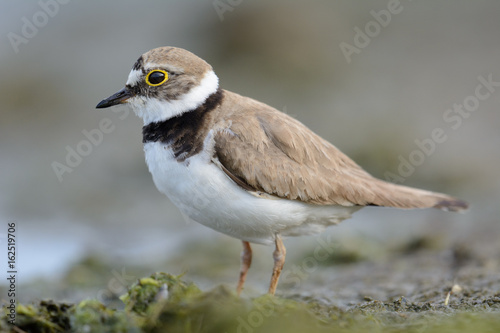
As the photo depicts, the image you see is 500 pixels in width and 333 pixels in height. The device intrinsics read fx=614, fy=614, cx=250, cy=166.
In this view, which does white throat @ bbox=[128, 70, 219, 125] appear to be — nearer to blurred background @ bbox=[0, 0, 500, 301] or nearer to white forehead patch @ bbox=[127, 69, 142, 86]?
white forehead patch @ bbox=[127, 69, 142, 86]

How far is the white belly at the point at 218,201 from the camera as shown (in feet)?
17.0

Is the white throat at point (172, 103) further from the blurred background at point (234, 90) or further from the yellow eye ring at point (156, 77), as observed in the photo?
the blurred background at point (234, 90)

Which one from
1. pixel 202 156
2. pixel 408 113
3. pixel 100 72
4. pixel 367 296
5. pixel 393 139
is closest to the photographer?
pixel 202 156

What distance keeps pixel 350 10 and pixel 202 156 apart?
10.5m

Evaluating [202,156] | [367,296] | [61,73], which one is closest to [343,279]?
[367,296]

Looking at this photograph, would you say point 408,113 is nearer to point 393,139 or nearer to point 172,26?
point 393,139

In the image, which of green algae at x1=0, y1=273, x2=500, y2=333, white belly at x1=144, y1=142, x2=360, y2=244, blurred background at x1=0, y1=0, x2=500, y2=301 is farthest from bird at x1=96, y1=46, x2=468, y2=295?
blurred background at x1=0, y1=0, x2=500, y2=301

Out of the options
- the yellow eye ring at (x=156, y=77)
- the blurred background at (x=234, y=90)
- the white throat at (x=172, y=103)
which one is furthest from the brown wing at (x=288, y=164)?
the blurred background at (x=234, y=90)

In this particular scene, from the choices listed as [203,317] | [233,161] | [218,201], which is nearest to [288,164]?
[233,161]

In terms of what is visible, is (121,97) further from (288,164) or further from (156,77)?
(288,164)

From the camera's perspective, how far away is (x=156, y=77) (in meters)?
5.59

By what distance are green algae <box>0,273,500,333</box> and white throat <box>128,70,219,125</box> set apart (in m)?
1.63

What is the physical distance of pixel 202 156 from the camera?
5203 millimetres

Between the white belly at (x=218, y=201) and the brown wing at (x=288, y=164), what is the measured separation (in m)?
0.10
